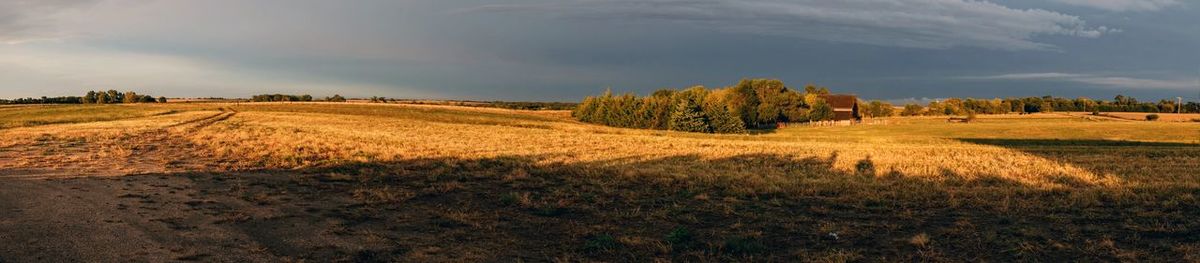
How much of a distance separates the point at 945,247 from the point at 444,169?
49.9 ft

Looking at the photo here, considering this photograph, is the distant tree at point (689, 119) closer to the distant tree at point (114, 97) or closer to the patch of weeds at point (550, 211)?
the patch of weeds at point (550, 211)

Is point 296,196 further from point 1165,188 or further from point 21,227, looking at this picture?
point 1165,188

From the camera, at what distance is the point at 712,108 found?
72500 mm

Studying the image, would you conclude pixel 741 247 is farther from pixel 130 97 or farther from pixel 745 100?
pixel 130 97

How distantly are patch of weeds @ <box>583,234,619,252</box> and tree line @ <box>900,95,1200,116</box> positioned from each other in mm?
142916

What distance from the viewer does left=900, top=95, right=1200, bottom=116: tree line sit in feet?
452

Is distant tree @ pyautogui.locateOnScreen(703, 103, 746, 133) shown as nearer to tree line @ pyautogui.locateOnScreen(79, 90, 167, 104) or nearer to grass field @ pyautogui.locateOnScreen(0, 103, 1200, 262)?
grass field @ pyautogui.locateOnScreen(0, 103, 1200, 262)

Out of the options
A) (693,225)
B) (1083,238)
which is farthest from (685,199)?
(1083,238)

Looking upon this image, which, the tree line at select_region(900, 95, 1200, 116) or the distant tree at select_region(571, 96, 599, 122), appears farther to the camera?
the tree line at select_region(900, 95, 1200, 116)

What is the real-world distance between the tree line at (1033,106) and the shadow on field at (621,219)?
137 metres

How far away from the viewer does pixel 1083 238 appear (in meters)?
9.83

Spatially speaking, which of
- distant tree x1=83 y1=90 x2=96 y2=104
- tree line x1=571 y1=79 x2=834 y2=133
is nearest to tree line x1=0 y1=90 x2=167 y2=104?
distant tree x1=83 y1=90 x2=96 y2=104

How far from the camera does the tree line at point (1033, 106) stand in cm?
13775

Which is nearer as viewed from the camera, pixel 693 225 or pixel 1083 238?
pixel 1083 238
